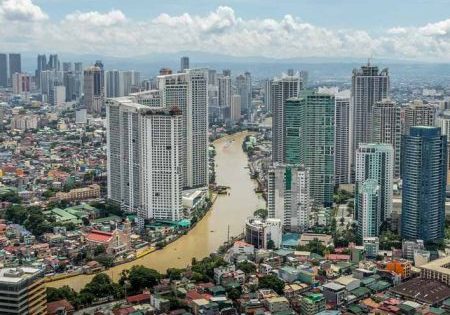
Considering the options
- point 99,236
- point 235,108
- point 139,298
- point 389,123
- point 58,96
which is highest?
point 58,96

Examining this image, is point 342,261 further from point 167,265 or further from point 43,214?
point 43,214

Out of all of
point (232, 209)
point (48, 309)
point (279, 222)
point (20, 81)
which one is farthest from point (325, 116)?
point (20, 81)

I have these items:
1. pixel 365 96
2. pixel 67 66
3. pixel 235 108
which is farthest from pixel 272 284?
pixel 67 66

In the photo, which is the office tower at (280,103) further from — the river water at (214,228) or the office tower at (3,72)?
the office tower at (3,72)

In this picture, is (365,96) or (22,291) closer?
(22,291)

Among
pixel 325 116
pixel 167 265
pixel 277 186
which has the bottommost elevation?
pixel 167 265

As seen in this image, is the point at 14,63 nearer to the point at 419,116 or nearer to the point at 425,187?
the point at 419,116

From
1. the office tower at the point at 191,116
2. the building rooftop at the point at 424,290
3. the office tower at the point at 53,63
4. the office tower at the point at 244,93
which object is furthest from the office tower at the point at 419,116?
the office tower at the point at 53,63
